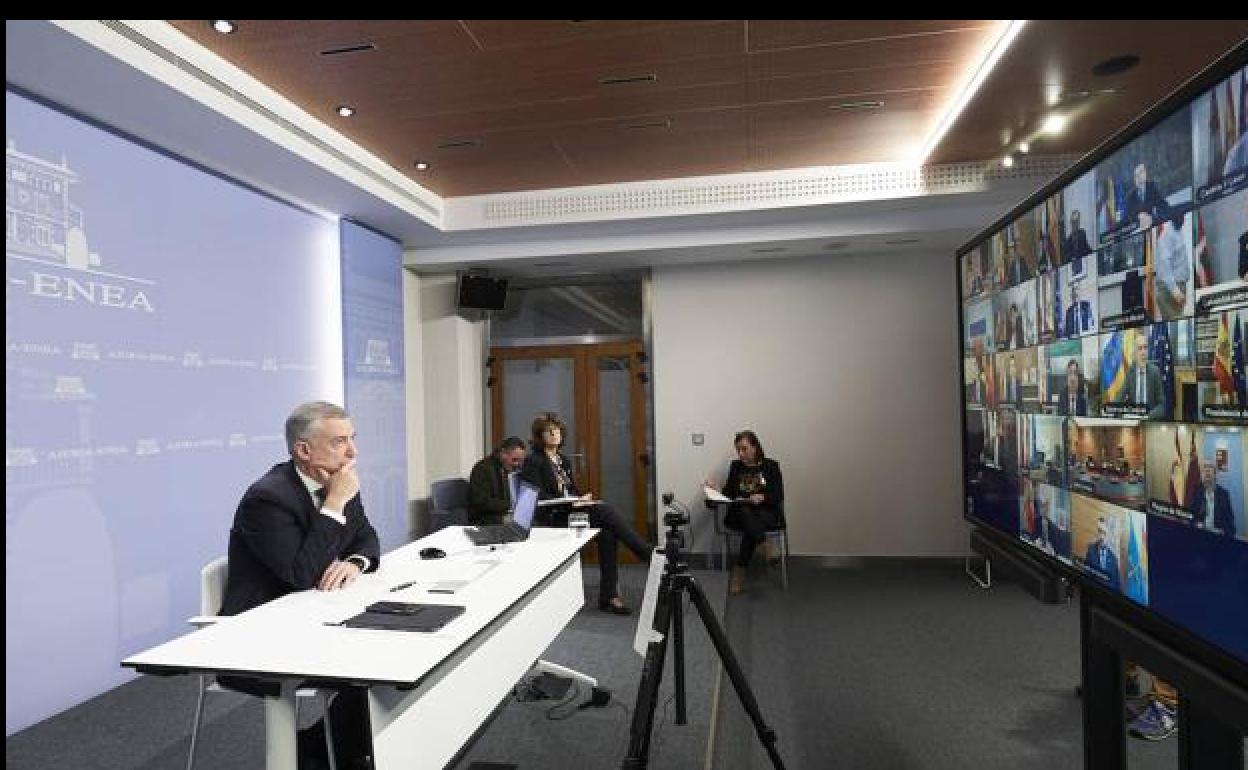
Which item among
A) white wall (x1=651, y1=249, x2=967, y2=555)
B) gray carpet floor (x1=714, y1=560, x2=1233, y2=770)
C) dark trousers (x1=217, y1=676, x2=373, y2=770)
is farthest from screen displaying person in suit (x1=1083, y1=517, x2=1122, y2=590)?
white wall (x1=651, y1=249, x2=967, y2=555)

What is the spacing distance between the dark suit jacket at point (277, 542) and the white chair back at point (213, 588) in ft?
0.20

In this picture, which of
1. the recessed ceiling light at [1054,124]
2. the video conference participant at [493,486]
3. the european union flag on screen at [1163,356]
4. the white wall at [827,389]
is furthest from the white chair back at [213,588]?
the recessed ceiling light at [1054,124]

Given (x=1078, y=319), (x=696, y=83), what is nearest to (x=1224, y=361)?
(x=1078, y=319)

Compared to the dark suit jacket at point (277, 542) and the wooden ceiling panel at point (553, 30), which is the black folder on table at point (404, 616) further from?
the wooden ceiling panel at point (553, 30)

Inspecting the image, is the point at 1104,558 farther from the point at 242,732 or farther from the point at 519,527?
the point at 242,732

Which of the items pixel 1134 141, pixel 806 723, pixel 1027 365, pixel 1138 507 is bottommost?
pixel 806 723

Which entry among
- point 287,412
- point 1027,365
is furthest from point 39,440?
point 1027,365

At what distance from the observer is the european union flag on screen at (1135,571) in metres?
1.49

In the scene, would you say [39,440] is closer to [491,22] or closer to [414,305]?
[491,22]

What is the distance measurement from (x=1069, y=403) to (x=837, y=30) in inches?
77.6

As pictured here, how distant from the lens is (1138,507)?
1.49 metres

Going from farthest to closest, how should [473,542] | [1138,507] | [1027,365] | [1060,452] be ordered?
[473,542]
[1027,365]
[1060,452]
[1138,507]

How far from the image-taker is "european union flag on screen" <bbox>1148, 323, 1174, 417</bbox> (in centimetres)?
137

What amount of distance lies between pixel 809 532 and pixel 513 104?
417 centimetres
